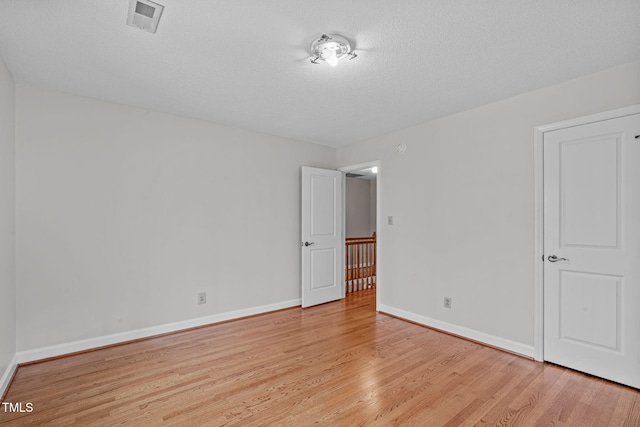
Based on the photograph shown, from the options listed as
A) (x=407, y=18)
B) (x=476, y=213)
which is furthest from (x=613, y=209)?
(x=407, y=18)

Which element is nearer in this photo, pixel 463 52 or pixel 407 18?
pixel 407 18

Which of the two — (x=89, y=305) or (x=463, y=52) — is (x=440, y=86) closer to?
(x=463, y=52)

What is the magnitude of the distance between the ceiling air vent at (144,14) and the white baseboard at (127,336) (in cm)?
286

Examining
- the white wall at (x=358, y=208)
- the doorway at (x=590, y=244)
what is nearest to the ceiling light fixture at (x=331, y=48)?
the doorway at (x=590, y=244)

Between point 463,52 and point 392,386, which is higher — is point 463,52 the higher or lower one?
the higher one

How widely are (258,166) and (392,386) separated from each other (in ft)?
10.00

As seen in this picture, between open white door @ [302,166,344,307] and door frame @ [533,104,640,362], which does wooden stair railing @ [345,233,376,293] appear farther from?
door frame @ [533,104,640,362]

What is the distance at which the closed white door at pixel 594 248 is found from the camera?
93.3 inches

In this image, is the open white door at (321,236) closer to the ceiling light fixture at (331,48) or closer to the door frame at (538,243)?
the ceiling light fixture at (331,48)

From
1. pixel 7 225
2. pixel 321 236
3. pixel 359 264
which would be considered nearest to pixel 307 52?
pixel 7 225

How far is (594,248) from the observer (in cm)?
255

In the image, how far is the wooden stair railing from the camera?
5801 mm

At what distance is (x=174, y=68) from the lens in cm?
248

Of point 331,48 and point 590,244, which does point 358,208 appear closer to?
point 590,244
